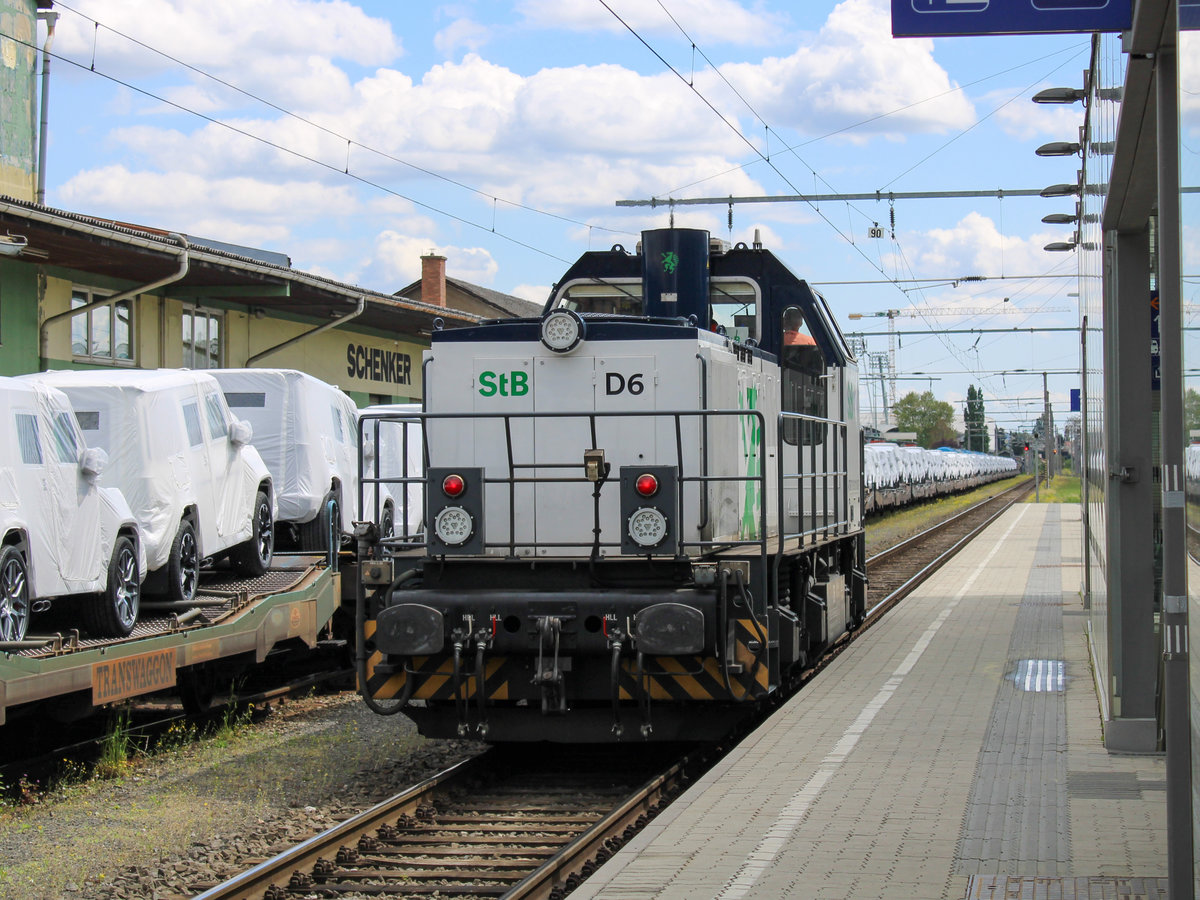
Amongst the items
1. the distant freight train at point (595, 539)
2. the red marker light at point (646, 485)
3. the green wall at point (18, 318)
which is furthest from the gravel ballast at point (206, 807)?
the green wall at point (18, 318)

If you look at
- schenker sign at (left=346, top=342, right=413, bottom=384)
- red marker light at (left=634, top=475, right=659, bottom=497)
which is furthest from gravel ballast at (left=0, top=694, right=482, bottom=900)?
schenker sign at (left=346, top=342, right=413, bottom=384)

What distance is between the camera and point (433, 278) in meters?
45.6

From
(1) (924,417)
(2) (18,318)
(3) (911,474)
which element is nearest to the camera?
(2) (18,318)

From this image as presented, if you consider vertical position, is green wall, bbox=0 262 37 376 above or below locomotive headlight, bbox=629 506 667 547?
above

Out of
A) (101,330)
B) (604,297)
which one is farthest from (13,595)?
(101,330)

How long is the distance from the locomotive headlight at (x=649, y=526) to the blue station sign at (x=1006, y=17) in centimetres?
366

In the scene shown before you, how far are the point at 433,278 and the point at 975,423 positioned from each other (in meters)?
80.6

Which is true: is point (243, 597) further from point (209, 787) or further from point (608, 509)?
point (608, 509)

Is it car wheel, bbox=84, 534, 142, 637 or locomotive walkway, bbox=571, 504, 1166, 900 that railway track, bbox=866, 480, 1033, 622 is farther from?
car wheel, bbox=84, 534, 142, 637

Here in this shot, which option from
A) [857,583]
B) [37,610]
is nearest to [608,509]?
[37,610]

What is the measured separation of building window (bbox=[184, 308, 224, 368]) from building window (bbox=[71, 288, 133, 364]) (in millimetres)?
1723

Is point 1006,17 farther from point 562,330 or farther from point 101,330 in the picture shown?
point 101,330

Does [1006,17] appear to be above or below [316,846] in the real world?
above

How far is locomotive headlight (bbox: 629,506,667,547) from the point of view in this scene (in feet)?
27.1
